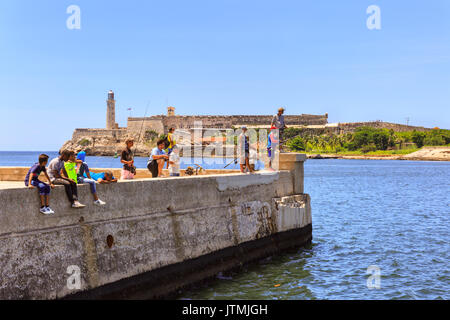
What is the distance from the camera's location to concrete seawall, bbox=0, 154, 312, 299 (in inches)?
285

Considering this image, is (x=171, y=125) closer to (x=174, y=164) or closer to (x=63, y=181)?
(x=174, y=164)

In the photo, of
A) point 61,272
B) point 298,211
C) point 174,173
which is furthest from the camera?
point 298,211

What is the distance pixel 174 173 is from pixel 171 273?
2991mm

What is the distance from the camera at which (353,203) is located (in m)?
31.4

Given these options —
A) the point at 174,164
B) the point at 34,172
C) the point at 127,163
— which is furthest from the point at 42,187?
the point at 174,164

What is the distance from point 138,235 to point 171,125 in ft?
492

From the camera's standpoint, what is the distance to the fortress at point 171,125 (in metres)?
158

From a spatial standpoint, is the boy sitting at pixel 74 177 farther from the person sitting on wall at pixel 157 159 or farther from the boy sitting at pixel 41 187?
the person sitting on wall at pixel 157 159

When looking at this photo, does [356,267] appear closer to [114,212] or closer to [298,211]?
[298,211]

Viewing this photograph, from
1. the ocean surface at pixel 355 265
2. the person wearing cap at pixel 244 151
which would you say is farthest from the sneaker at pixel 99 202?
the person wearing cap at pixel 244 151

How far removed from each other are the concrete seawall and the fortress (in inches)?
5648

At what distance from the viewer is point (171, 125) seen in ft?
518

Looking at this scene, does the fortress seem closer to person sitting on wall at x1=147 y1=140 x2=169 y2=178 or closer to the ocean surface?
the ocean surface

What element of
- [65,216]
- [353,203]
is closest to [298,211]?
[65,216]
